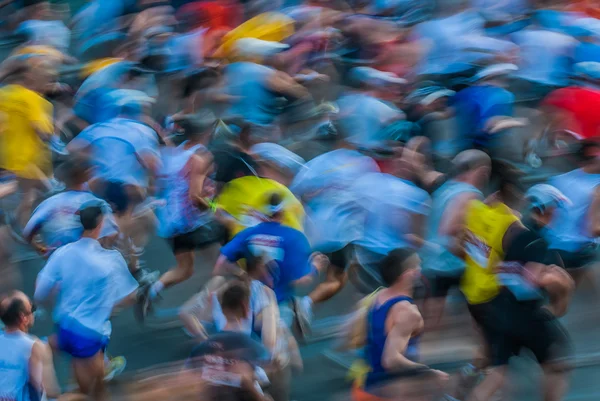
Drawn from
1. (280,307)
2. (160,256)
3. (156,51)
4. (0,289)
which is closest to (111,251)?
(280,307)

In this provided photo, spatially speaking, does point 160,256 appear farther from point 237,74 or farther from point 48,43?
point 48,43

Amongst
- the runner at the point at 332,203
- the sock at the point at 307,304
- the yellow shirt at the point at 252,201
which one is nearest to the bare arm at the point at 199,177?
the yellow shirt at the point at 252,201

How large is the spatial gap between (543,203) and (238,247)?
7.04 ft

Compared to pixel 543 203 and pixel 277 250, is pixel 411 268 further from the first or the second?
pixel 543 203

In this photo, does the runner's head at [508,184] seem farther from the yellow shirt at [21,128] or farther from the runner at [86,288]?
the yellow shirt at [21,128]

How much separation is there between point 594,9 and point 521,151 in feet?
7.10

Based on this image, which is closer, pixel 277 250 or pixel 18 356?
pixel 18 356

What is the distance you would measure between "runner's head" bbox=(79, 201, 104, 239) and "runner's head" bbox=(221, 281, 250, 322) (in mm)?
1136

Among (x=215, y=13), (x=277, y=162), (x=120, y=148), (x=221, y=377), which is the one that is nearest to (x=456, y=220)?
(x=277, y=162)

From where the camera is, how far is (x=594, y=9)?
40.9ft

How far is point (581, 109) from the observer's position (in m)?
10.1

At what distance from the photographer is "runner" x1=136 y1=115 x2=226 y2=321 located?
8805mm

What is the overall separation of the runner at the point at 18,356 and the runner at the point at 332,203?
98.8 inches

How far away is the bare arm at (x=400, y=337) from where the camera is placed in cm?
617
